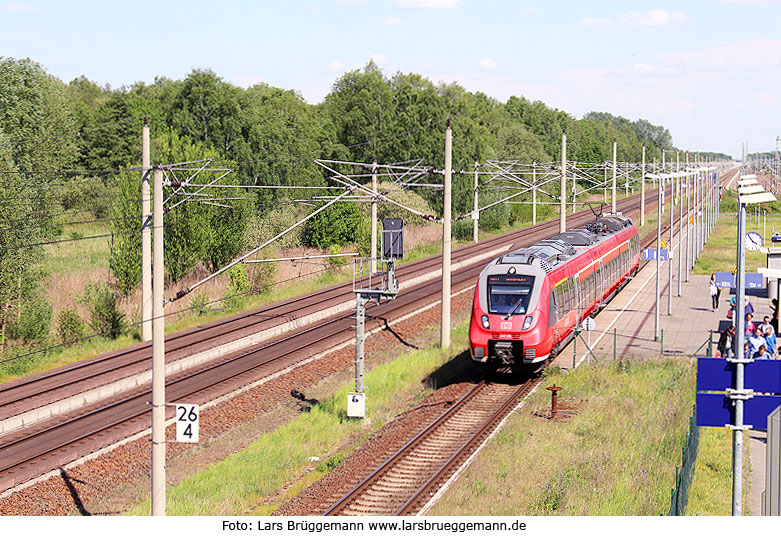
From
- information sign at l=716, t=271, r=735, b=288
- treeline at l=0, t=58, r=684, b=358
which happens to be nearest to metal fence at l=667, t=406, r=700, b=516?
information sign at l=716, t=271, r=735, b=288

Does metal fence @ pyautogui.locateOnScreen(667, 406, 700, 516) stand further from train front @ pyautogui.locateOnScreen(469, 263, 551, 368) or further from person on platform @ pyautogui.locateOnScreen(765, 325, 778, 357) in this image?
train front @ pyautogui.locateOnScreen(469, 263, 551, 368)

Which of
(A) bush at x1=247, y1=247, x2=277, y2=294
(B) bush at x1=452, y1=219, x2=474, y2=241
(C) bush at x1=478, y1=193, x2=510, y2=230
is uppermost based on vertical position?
(C) bush at x1=478, y1=193, x2=510, y2=230

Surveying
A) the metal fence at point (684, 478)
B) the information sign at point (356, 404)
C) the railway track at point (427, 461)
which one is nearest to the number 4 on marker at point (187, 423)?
the railway track at point (427, 461)

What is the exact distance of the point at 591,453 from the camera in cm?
1838

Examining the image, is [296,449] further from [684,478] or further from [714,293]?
[714,293]

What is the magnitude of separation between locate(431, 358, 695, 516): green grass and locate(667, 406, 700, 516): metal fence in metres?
0.38

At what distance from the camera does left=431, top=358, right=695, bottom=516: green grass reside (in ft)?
51.3

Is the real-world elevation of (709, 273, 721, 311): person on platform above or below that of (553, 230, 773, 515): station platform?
above

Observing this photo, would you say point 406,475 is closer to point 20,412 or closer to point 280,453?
point 280,453

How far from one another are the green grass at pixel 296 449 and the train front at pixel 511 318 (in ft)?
9.90

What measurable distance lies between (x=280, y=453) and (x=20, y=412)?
752 centimetres

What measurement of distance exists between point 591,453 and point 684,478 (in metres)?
3.76

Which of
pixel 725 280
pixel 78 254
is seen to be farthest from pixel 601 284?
pixel 78 254

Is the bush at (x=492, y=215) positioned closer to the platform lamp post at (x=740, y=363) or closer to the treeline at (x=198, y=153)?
the treeline at (x=198, y=153)
